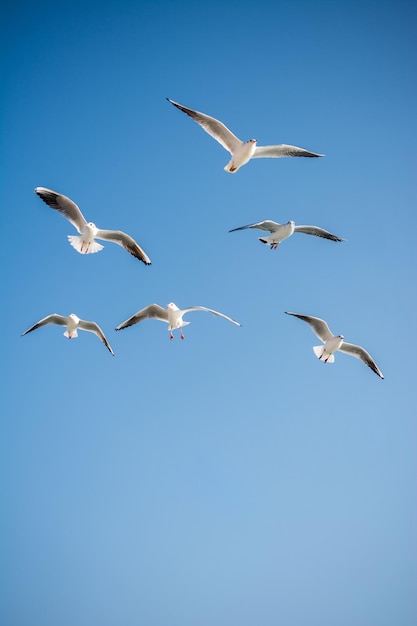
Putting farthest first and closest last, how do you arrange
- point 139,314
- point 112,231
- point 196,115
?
point 139,314 < point 112,231 < point 196,115

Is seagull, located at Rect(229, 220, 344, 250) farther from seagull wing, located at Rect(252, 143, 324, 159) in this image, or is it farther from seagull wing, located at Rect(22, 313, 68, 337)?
seagull wing, located at Rect(22, 313, 68, 337)

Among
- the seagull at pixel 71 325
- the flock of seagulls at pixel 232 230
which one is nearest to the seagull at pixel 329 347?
the flock of seagulls at pixel 232 230

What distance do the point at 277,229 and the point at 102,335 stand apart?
3.71m

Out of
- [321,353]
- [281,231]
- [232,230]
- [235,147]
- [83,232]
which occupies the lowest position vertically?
[321,353]

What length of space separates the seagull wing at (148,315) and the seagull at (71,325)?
2.37ft

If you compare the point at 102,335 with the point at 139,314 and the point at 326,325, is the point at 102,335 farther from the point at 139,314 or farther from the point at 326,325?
the point at 326,325

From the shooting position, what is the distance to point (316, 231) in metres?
13.4

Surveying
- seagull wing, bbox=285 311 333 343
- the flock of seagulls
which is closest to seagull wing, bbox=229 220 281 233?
the flock of seagulls

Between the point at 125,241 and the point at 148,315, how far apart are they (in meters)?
1.46

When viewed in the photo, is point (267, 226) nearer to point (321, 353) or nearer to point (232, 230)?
point (232, 230)

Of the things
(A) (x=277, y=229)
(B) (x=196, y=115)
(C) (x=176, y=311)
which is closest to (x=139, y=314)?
(C) (x=176, y=311)

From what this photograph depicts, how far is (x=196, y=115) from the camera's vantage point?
11.7 metres

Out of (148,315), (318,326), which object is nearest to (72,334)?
(148,315)

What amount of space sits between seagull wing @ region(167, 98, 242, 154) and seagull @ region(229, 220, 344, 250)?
1.36m
